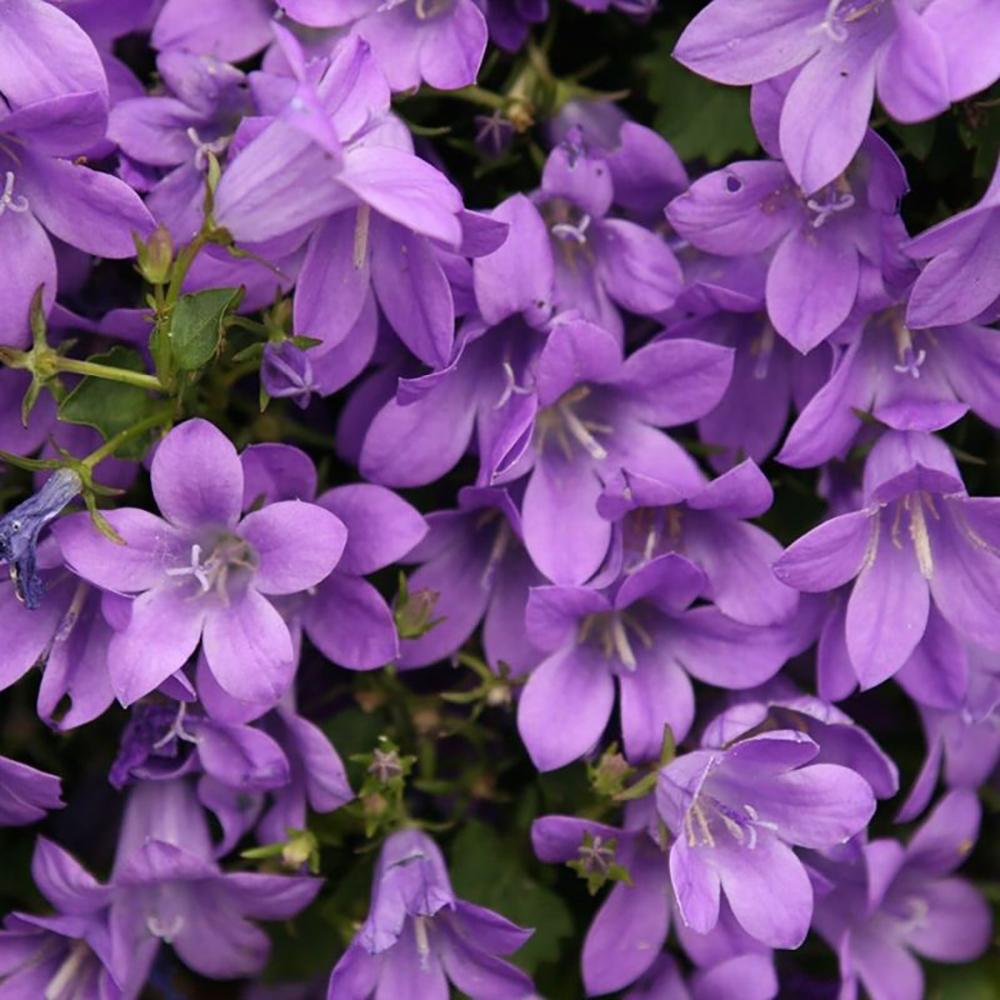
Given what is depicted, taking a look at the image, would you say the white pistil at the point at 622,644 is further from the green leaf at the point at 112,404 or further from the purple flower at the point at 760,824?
the green leaf at the point at 112,404

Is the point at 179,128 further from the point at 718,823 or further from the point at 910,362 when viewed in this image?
the point at 718,823

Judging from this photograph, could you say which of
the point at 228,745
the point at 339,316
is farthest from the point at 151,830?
the point at 339,316

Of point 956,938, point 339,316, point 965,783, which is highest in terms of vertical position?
point 339,316

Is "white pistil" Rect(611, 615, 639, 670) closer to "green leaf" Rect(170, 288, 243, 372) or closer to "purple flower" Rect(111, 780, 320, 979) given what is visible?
"purple flower" Rect(111, 780, 320, 979)

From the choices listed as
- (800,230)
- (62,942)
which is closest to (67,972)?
(62,942)

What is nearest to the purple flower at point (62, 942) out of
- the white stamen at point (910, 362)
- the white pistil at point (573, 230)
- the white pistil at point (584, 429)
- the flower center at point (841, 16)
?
the white pistil at point (584, 429)

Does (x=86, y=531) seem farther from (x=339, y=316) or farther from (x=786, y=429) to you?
(x=786, y=429)
